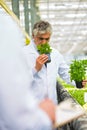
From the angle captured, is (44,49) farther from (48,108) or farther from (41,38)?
(48,108)

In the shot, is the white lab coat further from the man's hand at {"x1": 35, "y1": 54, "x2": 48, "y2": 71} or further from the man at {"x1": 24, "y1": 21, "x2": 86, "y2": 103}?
the man's hand at {"x1": 35, "y1": 54, "x2": 48, "y2": 71}

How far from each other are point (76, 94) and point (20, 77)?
2780mm

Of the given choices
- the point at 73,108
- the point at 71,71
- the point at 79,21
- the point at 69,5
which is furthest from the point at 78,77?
the point at 79,21

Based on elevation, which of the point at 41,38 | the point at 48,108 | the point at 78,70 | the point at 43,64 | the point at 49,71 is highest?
the point at 48,108

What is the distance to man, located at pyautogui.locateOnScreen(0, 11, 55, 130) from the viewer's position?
4.24 feet

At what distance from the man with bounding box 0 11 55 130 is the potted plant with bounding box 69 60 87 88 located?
→ 2.69m

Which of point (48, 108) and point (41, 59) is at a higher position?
point (48, 108)

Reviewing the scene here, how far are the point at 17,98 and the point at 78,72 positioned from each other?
9.33ft

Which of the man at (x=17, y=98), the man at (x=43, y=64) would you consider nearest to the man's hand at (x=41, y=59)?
the man at (x=43, y=64)

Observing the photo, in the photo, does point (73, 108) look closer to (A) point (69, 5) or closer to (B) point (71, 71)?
(B) point (71, 71)

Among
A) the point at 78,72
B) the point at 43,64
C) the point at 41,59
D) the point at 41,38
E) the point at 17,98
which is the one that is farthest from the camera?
the point at 78,72

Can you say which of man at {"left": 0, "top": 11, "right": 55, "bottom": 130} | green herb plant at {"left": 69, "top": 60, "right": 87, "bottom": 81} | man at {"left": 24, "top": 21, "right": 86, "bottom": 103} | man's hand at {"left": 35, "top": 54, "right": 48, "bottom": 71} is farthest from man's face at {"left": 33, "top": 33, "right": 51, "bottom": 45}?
man at {"left": 0, "top": 11, "right": 55, "bottom": 130}

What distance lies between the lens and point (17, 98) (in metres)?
1.30

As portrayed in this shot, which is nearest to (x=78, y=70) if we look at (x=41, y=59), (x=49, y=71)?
(x=49, y=71)
